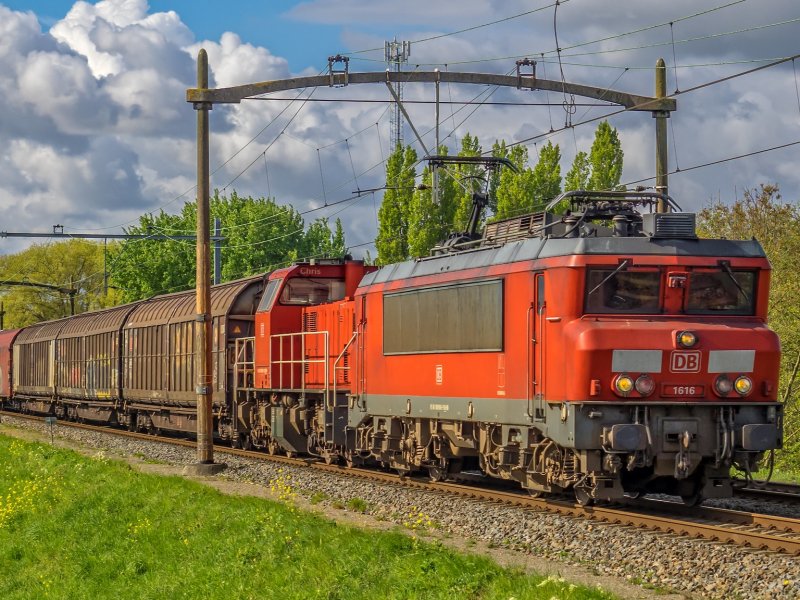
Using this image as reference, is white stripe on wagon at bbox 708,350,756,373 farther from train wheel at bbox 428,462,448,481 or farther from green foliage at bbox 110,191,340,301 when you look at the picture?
green foliage at bbox 110,191,340,301

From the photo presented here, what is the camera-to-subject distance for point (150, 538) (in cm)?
1797

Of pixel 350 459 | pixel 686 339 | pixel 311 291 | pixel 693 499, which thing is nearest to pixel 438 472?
pixel 350 459

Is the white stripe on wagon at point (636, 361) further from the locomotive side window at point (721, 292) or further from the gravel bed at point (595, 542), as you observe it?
the gravel bed at point (595, 542)

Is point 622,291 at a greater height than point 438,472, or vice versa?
point 622,291

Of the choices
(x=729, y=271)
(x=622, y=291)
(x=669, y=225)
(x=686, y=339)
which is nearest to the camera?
(x=686, y=339)

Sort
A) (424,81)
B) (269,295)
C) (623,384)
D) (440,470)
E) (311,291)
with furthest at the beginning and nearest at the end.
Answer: (269,295), (311,291), (424,81), (440,470), (623,384)

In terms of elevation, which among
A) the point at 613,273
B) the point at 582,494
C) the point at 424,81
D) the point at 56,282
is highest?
the point at 56,282

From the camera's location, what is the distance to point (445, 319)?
62.0 ft

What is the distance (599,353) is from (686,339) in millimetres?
1138

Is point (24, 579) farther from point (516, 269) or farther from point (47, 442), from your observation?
point (47, 442)

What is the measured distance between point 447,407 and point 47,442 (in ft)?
→ 61.9

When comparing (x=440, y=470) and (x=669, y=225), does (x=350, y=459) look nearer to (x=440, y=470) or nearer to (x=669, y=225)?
(x=440, y=470)

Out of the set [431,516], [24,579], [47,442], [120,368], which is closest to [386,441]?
[431,516]

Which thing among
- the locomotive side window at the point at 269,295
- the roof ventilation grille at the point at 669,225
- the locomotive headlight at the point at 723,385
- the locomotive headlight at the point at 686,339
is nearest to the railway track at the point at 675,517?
Answer: the locomotive headlight at the point at 723,385
